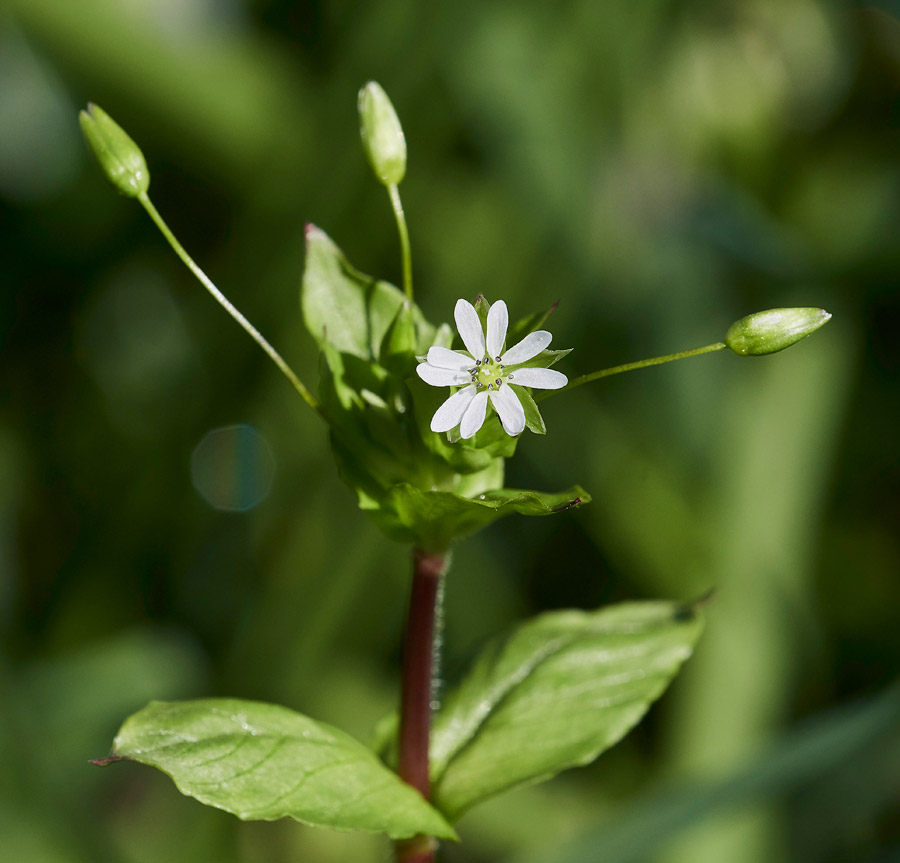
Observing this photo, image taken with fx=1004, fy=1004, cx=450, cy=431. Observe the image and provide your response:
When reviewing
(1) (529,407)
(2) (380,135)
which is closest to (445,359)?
(1) (529,407)

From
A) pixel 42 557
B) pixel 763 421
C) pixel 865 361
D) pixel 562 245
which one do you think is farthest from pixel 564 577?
pixel 42 557

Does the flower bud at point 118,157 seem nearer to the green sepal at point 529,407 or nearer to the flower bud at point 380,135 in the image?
the flower bud at point 380,135

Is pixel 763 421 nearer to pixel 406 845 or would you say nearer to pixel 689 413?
pixel 689 413

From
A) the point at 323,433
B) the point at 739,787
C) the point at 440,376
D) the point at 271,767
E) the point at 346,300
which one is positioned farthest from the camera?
the point at 323,433

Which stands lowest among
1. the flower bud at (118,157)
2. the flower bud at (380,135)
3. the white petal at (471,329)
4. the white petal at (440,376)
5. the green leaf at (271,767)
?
the green leaf at (271,767)

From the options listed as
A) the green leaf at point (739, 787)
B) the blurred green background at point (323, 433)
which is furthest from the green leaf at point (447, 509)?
the blurred green background at point (323, 433)

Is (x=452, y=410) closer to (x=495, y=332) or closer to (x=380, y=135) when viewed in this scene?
(x=495, y=332)
